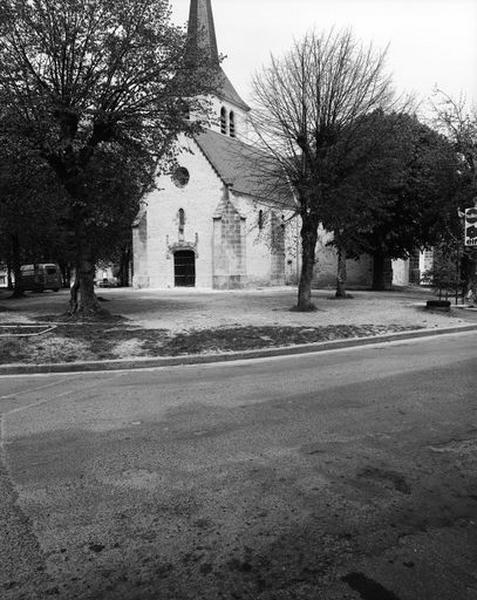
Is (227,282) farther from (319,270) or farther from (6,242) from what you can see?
(6,242)

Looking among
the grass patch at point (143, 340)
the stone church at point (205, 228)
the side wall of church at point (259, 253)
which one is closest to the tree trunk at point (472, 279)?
the grass patch at point (143, 340)

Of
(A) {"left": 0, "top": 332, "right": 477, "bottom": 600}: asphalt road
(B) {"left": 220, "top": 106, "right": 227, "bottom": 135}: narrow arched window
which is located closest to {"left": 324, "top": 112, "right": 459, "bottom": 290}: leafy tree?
(A) {"left": 0, "top": 332, "right": 477, "bottom": 600}: asphalt road

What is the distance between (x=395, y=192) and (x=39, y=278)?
26154mm

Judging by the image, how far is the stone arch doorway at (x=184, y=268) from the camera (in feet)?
118

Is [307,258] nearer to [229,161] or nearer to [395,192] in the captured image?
[395,192]

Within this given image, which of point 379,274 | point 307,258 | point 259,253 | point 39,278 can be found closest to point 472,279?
point 307,258

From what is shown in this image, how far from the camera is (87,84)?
14211mm

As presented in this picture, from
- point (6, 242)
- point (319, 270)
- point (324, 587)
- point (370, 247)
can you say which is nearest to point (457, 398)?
point (324, 587)

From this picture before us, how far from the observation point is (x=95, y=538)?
9.97ft

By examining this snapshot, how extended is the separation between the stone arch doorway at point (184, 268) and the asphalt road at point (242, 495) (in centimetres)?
2912

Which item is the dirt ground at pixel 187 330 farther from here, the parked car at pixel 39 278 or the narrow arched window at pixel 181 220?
the parked car at pixel 39 278

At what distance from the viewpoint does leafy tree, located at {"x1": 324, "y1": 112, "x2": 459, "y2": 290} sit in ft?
Answer: 55.8

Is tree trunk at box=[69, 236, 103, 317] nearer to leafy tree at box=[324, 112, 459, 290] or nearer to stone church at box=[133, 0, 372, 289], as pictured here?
leafy tree at box=[324, 112, 459, 290]

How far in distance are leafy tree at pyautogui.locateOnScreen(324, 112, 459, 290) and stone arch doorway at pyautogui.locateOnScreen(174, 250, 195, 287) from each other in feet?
36.1
